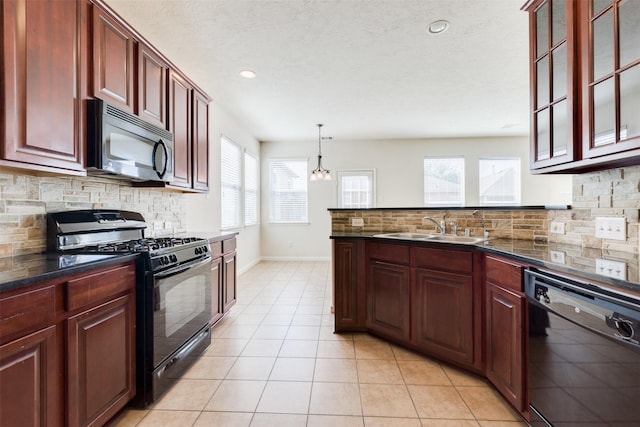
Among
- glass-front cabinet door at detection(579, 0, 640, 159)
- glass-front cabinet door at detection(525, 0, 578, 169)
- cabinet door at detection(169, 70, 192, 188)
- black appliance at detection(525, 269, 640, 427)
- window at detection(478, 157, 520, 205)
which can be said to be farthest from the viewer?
window at detection(478, 157, 520, 205)

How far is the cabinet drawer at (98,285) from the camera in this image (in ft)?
4.21

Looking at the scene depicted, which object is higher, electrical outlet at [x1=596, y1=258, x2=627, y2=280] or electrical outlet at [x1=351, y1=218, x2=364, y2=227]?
electrical outlet at [x1=351, y1=218, x2=364, y2=227]

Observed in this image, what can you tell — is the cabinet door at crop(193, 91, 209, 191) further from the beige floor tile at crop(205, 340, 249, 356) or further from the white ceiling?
the beige floor tile at crop(205, 340, 249, 356)

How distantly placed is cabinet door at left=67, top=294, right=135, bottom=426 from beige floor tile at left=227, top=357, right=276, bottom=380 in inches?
25.0

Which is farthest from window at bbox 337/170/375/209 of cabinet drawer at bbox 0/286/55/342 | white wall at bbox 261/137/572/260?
cabinet drawer at bbox 0/286/55/342

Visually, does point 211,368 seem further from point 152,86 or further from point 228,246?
point 152,86

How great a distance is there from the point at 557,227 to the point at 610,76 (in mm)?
1087

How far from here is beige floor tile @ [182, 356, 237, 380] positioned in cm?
203

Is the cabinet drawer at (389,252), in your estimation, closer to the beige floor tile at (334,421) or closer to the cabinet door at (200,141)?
the beige floor tile at (334,421)

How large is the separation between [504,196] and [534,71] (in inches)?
206

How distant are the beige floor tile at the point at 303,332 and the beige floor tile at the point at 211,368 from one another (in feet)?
1.90

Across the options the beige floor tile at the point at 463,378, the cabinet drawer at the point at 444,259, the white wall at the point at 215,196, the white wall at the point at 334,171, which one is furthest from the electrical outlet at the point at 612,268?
the white wall at the point at 334,171

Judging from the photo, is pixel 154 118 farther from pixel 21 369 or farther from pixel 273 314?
pixel 273 314

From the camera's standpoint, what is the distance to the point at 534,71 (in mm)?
1842
